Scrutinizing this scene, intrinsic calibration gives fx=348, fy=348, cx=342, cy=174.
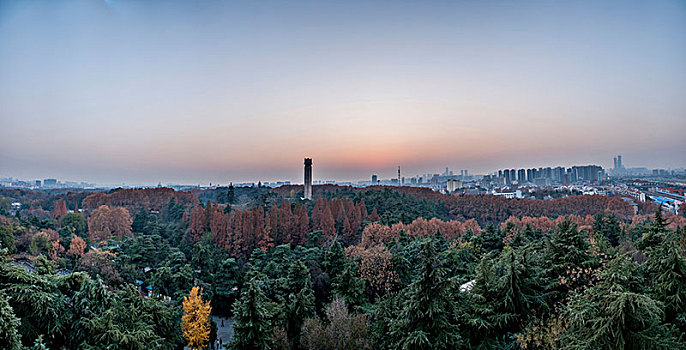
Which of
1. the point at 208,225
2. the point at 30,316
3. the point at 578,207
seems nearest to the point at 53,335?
the point at 30,316

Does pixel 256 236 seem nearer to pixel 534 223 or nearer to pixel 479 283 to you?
pixel 479 283

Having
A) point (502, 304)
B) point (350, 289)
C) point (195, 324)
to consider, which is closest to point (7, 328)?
point (195, 324)

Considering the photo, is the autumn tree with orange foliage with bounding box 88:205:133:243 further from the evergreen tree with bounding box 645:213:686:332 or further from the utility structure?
the evergreen tree with bounding box 645:213:686:332

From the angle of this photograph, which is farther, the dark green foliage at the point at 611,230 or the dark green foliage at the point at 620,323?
the dark green foliage at the point at 611,230

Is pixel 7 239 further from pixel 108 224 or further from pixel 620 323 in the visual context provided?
pixel 620 323

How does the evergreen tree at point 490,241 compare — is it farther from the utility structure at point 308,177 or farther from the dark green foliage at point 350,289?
the utility structure at point 308,177

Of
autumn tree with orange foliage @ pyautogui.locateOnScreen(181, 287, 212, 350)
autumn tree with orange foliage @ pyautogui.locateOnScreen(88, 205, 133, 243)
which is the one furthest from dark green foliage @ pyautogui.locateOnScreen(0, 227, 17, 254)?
autumn tree with orange foliage @ pyautogui.locateOnScreen(181, 287, 212, 350)

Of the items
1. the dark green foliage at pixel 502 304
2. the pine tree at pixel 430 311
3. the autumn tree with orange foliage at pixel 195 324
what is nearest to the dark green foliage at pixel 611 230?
the dark green foliage at pixel 502 304

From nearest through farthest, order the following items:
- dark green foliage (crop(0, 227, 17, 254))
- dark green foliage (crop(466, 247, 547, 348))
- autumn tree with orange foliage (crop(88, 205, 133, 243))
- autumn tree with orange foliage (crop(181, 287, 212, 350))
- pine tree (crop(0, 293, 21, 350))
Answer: pine tree (crop(0, 293, 21, 350)) < dark green foliage (crop(466, 247, 547, 348)) < autumn tree with orange foliage (crop(181, 287, 212, 350)) < dark green foliage (crop(0, 227, 17, 254)) < autumn tree with orange foliage (crop(88, 205, 133, 243))
